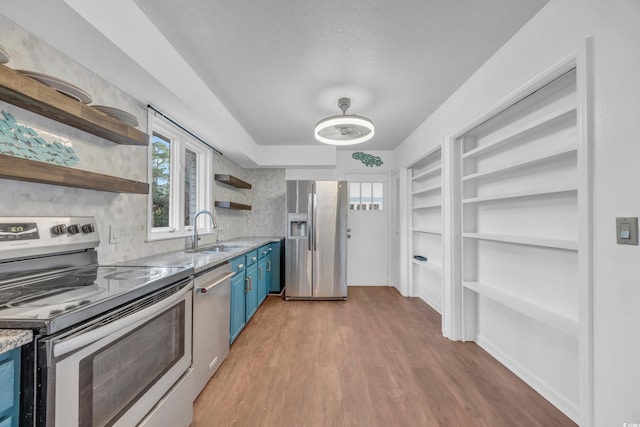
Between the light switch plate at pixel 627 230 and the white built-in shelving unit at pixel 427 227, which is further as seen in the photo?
the white built-in shelving unit at pixel 427 227

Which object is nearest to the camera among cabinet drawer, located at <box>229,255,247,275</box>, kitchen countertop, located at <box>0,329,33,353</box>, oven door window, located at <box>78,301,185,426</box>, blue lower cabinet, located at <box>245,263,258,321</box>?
kitchen countertop, located at <box>0,329,33,353</box>

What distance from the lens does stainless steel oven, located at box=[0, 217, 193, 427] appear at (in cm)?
77

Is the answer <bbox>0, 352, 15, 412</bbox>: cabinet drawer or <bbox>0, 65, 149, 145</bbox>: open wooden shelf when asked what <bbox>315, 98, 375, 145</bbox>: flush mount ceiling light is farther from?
<bbox>0, 352, 15, 412</bbox>: cabinet drawer

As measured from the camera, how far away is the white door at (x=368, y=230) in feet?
15.9

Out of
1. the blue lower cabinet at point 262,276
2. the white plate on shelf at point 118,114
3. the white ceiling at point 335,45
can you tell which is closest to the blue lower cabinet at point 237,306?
the blue lower cabinet at point 262,276

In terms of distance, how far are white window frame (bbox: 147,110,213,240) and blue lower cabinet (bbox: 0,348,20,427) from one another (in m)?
1.59

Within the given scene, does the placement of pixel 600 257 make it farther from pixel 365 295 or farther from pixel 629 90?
pixel 365 295

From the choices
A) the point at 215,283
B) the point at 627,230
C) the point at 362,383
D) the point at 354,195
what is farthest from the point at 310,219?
the point at 627,230

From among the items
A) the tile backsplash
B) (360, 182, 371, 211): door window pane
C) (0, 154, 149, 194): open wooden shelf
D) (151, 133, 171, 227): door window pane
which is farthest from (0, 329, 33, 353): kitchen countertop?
(360, 182, 371, 211): door window pane

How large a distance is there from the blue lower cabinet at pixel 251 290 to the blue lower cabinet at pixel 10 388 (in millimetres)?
2109

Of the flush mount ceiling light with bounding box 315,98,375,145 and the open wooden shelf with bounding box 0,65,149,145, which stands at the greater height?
the flush mount ceiling light with bounding box 315,98,375,145

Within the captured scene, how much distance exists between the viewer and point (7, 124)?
121 cm

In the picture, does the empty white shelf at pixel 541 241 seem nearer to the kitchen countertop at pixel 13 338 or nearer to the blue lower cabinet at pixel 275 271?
the kitchen countertop at pixel 13 338

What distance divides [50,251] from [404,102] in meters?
3.09
